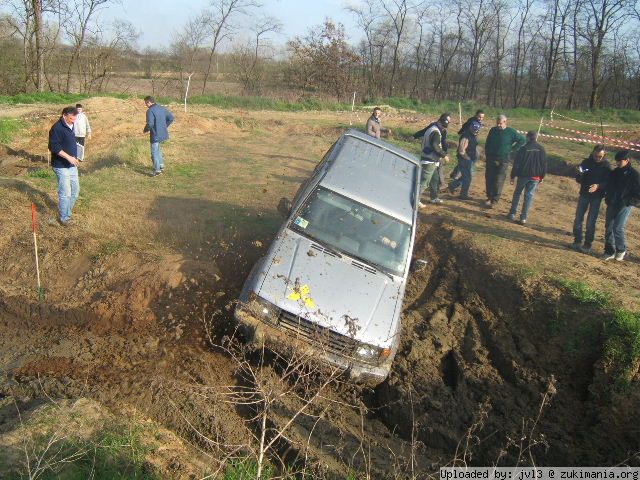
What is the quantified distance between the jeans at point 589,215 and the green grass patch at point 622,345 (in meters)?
2.43

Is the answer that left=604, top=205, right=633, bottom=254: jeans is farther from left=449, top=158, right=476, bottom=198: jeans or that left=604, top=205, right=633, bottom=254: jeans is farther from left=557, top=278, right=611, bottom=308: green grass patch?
left=449, top=158, right=476, bottom=198: jeans

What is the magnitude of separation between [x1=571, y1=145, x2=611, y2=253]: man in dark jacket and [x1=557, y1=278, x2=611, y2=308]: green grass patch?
165 centimetres

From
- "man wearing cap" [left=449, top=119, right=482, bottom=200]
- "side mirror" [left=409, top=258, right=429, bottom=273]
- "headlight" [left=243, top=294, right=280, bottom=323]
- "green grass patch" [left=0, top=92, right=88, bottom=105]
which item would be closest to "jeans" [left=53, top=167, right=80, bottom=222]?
"headlight" [left=243, top=294, right=280, bottom=323]

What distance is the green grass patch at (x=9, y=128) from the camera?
590 inches

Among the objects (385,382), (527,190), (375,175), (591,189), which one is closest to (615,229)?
(591,189)

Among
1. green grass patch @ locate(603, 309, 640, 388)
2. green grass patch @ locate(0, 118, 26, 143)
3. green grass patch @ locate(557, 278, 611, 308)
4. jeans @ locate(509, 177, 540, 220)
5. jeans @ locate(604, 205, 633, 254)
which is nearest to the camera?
green grass patch @ locate(603, 309, 640, 388)

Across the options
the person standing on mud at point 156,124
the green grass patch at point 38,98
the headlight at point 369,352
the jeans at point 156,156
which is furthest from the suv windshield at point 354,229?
the green grass patch at point 38,98

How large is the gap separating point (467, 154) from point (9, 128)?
1326 centimetres

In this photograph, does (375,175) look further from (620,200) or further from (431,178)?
(620,200)

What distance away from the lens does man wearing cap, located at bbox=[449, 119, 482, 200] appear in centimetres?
1048

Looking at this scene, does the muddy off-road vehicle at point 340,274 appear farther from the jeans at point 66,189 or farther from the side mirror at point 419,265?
the jeans at point 66,189

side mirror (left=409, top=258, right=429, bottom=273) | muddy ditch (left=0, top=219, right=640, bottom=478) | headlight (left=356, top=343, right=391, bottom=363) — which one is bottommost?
muddy ditch (left=0, top=219, right=640, bottom=478)

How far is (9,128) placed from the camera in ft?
50.7

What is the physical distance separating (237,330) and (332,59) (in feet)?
103
